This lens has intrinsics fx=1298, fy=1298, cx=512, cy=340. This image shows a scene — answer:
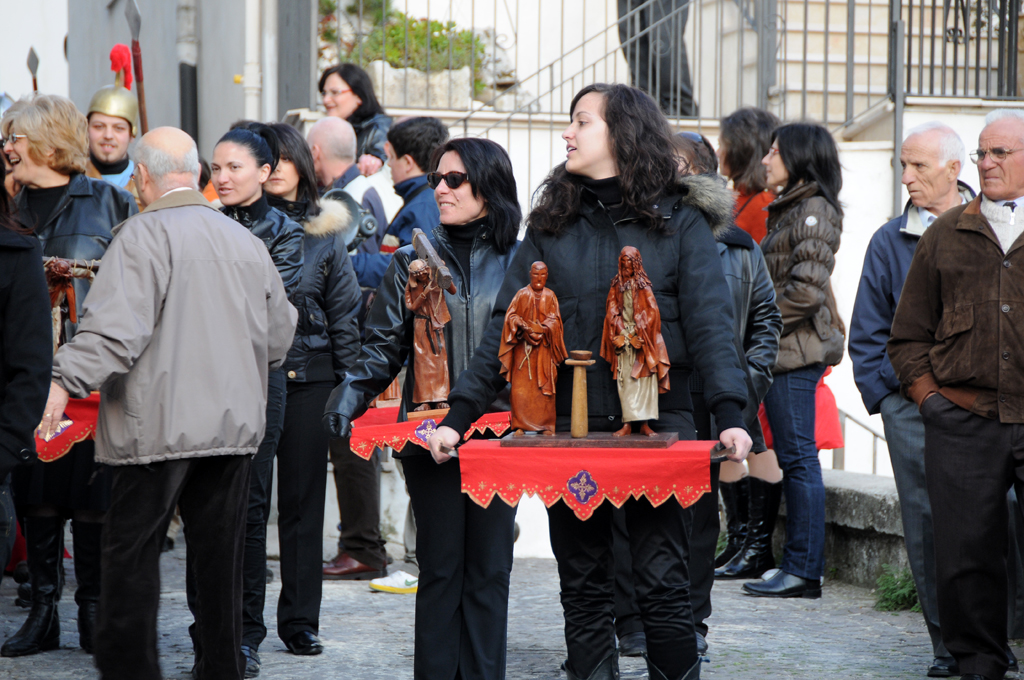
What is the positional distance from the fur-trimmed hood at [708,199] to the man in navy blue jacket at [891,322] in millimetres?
1482

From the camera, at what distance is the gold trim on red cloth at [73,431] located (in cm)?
496

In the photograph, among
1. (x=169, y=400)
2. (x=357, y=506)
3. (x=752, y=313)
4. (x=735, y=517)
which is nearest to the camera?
(x=169, y=400)

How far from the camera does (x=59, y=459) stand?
536 cm

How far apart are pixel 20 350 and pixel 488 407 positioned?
5.03 ft

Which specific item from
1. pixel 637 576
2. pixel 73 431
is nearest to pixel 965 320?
pixel 637 576

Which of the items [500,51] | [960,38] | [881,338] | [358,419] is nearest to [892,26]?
[960,38]

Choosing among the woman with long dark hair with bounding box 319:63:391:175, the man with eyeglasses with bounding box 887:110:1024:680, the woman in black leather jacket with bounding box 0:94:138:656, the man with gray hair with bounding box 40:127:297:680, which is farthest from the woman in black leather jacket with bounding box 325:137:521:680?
the woman with long dark hair with bounding box 319:63:391:175

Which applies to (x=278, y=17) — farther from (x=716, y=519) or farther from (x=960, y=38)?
(x=716, y=519)

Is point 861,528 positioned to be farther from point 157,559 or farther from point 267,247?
point 157,559

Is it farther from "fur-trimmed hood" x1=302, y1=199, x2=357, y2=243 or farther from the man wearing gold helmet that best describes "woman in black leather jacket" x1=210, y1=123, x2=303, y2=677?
the man wearing gold helmet

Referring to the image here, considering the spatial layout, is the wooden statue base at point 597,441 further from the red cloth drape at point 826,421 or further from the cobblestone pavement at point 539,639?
the red cloth drape at point 826,421

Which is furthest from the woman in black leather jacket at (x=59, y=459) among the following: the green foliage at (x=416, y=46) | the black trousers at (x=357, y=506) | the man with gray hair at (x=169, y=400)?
the green foliage at (x=416, y=46)

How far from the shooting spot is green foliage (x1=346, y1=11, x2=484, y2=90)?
10797 millimetres

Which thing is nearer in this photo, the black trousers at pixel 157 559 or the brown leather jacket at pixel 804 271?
the black trousers at pixel 157 559
